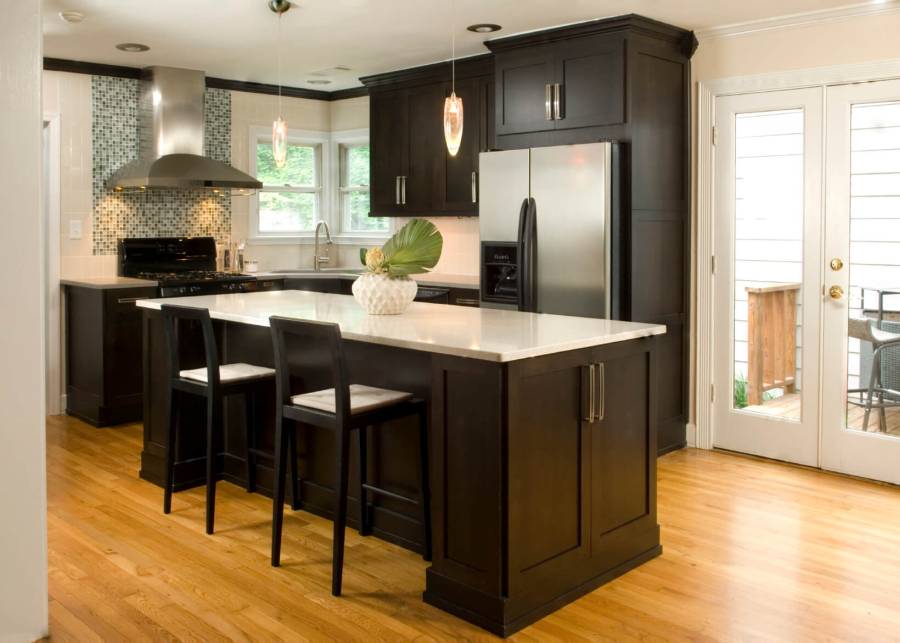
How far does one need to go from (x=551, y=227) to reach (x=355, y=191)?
3.05 meters

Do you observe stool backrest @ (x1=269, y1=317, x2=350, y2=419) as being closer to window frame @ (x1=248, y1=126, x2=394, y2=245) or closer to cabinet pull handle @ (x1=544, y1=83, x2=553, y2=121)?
cabinet pull handle @ (x1=544, y1=83, x2=553, y2=121)

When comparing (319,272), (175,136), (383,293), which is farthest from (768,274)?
(175,136)

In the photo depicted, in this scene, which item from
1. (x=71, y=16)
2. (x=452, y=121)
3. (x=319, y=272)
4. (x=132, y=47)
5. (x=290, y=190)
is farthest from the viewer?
(x=290, y=190)

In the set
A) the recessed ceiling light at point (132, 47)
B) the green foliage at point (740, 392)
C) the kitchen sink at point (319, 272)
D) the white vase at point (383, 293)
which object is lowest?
the green foliage at point (740, 392)

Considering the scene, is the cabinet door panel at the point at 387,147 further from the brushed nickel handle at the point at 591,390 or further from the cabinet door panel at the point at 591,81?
the brushed nickel handle at the point at 591,390

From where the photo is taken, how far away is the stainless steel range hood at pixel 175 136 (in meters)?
6.15

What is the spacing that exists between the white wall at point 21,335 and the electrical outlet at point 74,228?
3776mm

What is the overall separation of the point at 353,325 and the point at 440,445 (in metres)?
0.71

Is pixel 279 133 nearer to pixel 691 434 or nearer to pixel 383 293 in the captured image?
pixel 383 293

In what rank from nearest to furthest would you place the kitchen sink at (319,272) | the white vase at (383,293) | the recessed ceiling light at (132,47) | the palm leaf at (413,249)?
the palm leaf at (413,249) < the white vase at (383,293) < the recessed ceiling light at (132,47) < the kitchen sink at (319,272)

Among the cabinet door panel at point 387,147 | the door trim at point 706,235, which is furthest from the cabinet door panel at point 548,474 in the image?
the cabinet door panel at point 387,147

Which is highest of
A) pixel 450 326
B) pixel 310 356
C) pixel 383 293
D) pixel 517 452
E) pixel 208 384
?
pixel 383 293

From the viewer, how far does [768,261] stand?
192 inches

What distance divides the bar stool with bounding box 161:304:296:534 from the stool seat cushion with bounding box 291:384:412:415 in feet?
1.93
